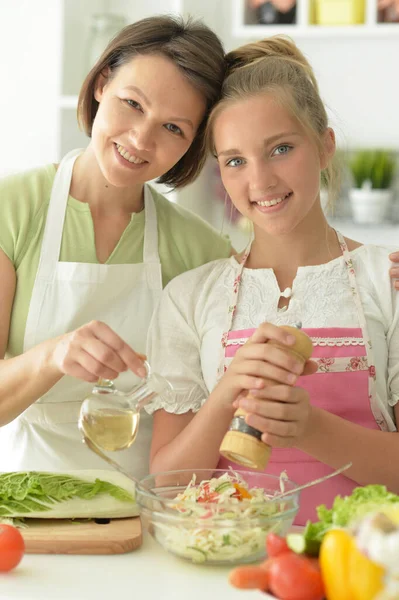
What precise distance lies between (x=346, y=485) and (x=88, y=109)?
101 centimetres

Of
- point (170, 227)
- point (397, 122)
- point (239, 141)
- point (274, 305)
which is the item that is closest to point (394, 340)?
point (274, 305)

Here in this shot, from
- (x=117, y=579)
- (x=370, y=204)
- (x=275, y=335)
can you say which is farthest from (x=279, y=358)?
(x=370, y=204)

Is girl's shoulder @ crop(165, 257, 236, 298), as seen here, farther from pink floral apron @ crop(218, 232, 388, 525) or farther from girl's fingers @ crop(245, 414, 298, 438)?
girl's fingers @ crop(245, 414, 298, 438)

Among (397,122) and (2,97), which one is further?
(397,122)

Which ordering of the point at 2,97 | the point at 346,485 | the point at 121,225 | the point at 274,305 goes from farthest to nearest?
the point at 2,97 → the point at 121,225 → the point at 274,305 → the point at 346,485

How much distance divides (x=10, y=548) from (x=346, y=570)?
467mm

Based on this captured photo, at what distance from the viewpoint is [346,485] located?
1657mm

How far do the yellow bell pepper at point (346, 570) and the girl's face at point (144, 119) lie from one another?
1045 millimetres

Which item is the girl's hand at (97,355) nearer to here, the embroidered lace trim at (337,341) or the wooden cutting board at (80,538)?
the wooden cutting board at (80,538)

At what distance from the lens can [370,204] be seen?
349 cm

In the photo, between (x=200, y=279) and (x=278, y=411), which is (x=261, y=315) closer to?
(x=200, y=279)

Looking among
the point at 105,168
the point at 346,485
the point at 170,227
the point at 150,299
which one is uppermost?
the point at 105,168

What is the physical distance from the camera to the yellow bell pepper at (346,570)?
90cm

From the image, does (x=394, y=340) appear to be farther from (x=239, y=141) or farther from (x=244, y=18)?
(x=244, y=18)
